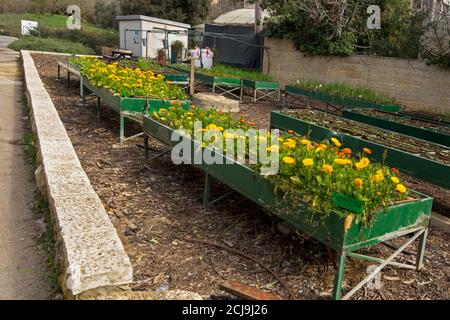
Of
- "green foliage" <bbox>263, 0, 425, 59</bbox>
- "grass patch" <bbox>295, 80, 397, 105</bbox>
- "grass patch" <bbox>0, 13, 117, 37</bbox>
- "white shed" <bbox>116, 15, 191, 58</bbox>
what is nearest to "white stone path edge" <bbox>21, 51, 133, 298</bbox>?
"grass patch" <bbox>295, 80, 397, 105</bbox>

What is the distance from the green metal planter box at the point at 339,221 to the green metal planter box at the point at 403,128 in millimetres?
3236

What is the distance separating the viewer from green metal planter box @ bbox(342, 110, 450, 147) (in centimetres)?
607

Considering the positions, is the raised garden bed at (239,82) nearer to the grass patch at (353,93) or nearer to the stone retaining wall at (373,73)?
the grass patch at (353,93)

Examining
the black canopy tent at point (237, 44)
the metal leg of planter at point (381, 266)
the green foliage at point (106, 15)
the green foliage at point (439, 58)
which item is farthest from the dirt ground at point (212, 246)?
the green foliage at point (106, 15)

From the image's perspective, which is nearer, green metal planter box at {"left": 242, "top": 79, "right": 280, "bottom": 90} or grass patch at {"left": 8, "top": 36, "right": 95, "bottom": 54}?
green metal planter box at {"left": 242, "top": 79, "right": 280, "bottom": 90}

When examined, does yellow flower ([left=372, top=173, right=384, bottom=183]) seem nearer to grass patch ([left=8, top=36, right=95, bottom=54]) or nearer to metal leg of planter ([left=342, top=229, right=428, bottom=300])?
metal leg of planter ([left=342, top=229, right=428, bottom=300])

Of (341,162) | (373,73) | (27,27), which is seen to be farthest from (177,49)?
(341,162)

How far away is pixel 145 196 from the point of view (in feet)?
15.1

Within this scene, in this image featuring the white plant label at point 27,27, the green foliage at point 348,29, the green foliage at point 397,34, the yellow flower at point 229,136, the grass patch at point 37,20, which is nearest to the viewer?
the yellow flower at point 229,136

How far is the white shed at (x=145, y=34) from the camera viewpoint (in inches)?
932

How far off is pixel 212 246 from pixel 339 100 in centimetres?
804

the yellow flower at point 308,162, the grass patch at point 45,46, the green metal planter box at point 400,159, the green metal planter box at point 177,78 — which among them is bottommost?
the green metal planter box at point 400,159

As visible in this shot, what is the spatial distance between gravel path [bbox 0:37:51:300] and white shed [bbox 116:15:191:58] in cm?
1692
